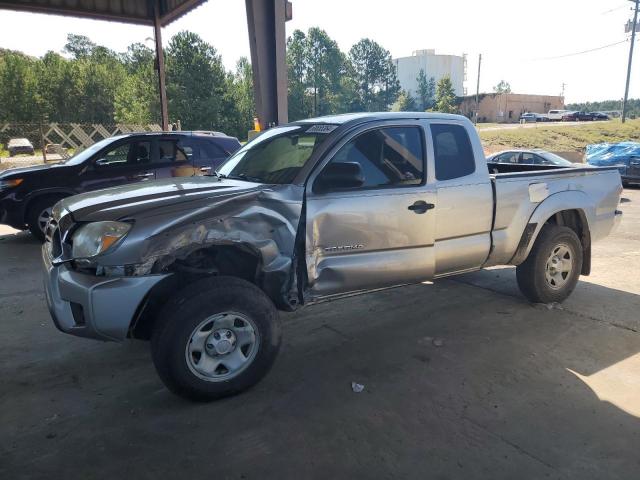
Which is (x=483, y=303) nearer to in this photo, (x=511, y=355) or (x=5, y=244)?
(x=511, y=355)

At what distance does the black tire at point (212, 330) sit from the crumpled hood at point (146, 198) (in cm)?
57

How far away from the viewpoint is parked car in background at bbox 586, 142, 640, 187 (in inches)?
602

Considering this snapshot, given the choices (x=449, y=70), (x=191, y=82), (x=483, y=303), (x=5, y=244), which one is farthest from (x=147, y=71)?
(x=449, y=70)

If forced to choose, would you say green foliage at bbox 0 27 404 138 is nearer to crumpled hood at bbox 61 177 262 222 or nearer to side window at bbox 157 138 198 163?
side window at bbox 157 138 198 163

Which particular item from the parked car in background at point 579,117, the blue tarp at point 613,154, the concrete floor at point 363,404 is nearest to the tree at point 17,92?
the blue tarp at point 613,154

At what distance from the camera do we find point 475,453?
273 centimetres

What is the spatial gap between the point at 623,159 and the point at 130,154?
49.0 ft

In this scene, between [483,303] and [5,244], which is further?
[5,244]

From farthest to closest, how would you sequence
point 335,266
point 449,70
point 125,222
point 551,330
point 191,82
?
point 449,70, point 191,82, point 551,330, point 335,266, point 125,222

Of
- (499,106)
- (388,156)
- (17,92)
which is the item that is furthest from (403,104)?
(388,156)

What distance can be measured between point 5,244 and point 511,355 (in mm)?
7953

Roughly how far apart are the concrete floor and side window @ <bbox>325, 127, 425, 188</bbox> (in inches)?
55.7

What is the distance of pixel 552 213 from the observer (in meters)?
4.88

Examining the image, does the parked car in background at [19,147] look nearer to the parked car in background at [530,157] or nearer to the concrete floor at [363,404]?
the parked car in background at [530,157]
